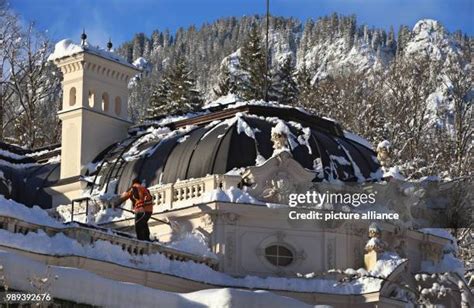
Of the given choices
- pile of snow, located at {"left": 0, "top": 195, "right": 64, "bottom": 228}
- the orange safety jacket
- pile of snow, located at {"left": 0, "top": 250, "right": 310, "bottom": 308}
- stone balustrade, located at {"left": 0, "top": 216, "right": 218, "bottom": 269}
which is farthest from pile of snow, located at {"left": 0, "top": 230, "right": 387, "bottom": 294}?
pile of snow, located at {"left": 0, "top": 250, "right": 310, "bottom": 308}

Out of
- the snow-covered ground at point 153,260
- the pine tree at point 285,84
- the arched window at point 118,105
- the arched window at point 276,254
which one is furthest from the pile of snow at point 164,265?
the pine tree at point 285,84

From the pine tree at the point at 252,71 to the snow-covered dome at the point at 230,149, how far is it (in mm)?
34049

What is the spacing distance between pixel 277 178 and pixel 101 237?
6820mm

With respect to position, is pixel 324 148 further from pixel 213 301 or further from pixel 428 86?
→ pixel 428 86

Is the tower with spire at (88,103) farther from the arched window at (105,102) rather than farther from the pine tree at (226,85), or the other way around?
the pine tree at (226,85)

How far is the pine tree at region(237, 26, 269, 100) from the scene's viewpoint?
75750mm

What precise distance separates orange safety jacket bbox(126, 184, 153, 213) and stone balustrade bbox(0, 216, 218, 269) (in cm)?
100

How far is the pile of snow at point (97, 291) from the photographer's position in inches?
841

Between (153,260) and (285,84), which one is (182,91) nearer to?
(285,84)

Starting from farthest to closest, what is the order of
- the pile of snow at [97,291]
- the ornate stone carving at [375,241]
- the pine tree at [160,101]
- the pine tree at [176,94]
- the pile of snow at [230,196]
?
1. the pine tree at [176,94]
2. the pine tree at [160,101]
3. the ornate stone carving at [375,241]
4. the pile of snow at [230,196]
5. the pile of snow at [97,291]

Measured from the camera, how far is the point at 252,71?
77.4m

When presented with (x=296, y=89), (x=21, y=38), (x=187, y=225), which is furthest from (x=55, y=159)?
(x=296, y=89)

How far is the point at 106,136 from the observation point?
4278 cm

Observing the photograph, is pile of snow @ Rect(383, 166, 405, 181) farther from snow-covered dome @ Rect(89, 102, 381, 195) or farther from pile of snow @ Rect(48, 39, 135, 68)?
pile of snow @ Rect(48, 39, 135, 68)
